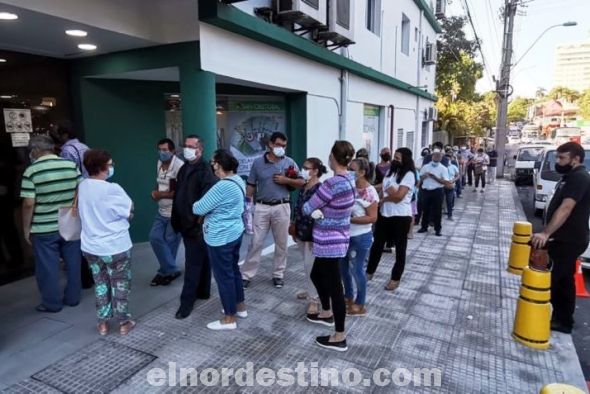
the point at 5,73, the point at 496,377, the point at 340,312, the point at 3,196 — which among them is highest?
the point at 5,73

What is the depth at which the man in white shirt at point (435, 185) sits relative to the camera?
310 inches

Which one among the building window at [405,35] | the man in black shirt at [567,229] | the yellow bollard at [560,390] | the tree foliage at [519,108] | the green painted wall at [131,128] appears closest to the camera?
the yellow bollard at [560,390]

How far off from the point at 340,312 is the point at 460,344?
4.04 ft

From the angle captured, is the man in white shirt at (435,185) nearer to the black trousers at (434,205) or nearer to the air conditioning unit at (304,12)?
the black trousers at (434,205)

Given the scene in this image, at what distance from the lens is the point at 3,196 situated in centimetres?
497

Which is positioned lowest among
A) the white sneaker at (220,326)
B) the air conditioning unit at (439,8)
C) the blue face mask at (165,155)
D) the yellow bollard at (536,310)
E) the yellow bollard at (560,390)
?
the white sneaker at (220,326)

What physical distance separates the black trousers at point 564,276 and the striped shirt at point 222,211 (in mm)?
3092

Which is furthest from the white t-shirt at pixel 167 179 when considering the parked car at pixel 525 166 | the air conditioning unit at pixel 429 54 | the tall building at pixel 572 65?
the tall building at pixel 572 65

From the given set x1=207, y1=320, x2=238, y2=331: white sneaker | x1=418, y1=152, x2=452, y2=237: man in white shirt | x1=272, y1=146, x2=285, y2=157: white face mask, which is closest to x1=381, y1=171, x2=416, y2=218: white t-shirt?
x1=272, y1=146, x2=285, y2=157: white face mask

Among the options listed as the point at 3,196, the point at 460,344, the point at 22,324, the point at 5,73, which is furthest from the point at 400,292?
the point at 5,73

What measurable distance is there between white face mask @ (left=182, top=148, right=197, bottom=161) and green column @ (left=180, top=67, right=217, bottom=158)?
1.16 metres

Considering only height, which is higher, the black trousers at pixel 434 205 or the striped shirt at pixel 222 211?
the striped shirt at pixel 222 211

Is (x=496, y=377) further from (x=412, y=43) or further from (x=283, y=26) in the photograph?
(x=412, y=43)

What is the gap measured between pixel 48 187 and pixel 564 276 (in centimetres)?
513
